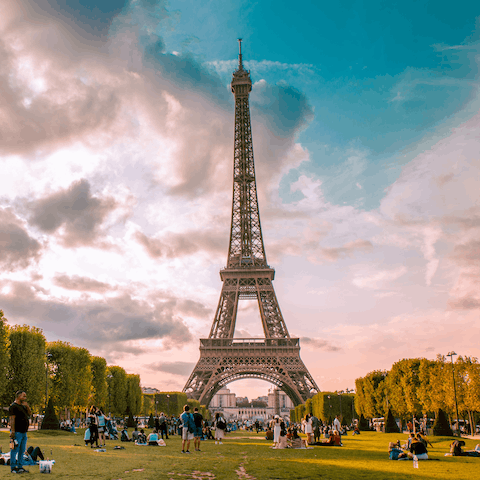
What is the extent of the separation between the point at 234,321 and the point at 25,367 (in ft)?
124

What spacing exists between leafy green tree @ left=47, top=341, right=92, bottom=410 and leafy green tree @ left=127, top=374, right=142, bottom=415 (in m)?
15.5

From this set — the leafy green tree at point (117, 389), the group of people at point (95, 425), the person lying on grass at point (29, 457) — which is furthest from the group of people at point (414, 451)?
the leafy green tree at point (117, 389)

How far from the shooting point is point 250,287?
76.3m

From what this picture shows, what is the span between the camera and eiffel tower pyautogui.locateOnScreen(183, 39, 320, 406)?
231ft

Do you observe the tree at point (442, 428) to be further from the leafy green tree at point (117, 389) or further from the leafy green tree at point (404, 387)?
the leafy green tree at point (117, 389)

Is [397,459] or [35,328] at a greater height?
[35,328]

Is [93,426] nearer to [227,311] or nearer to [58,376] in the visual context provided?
[58,376]

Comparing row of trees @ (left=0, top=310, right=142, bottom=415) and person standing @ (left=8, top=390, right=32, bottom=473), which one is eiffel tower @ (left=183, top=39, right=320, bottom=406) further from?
person standing @ (left=8, top=390, right=32, bottom=473)

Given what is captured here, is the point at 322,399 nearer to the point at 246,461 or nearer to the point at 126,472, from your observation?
the point at 246,461

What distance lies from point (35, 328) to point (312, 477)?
37.5 m

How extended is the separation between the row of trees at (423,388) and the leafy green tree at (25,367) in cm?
3346

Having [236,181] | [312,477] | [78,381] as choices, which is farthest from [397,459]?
[236,181]

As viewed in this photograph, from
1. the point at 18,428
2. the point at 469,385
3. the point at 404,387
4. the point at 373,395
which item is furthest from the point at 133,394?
the point at 18,428

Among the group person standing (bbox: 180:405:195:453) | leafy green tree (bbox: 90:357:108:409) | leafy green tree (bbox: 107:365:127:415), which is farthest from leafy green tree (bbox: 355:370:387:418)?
person standing (bbox: 180:405:195:453)
